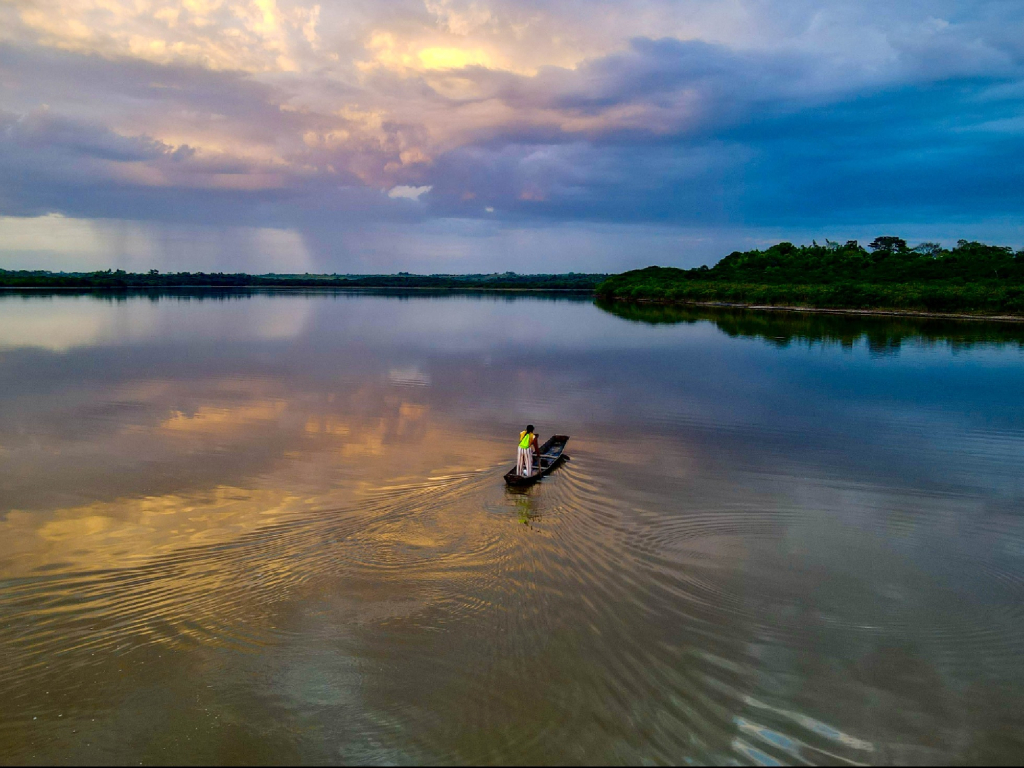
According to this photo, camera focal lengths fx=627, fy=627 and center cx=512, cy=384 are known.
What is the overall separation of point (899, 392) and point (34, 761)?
2928 centimetres

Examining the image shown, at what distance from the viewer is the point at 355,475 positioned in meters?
14.1

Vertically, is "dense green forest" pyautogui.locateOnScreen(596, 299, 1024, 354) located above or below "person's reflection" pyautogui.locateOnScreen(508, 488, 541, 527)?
above

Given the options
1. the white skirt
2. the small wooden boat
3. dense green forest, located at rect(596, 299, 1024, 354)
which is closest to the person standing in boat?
the white skirt

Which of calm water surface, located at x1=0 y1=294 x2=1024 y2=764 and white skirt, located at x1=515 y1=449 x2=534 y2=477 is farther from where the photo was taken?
white skirt, located at x1=515 y1=449 x2=534 y2=477

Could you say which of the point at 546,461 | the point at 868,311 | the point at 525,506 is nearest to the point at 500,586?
the point at 525,506

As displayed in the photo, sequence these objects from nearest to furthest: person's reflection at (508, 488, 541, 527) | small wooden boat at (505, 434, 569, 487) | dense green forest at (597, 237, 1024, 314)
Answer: person's reflection at (508, 488, 541, 527), small wooden boat at (505, 434, 569, 487), dense green forest at (597, 237, 1024, 314)

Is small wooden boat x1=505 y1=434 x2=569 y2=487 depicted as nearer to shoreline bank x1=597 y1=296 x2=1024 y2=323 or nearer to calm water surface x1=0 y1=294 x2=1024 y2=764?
calm water surface x1=0 y1=294 x2=1024 y2=764

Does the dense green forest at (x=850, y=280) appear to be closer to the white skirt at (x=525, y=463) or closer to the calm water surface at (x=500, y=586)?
the calm water surface at (x=500, y=586)

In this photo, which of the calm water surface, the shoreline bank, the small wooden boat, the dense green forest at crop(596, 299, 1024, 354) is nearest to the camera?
the calm water surface

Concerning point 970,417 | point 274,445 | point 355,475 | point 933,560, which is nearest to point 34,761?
point 355,475

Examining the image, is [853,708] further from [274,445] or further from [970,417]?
[970,417]

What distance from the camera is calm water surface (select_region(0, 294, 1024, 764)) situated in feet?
21.3

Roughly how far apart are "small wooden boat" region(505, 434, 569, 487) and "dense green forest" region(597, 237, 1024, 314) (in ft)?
210

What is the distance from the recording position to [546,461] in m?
15.3
